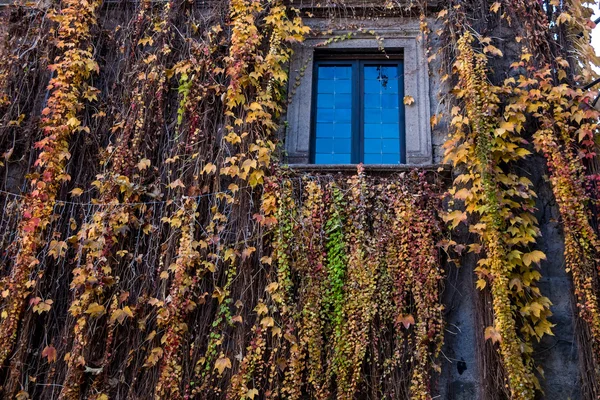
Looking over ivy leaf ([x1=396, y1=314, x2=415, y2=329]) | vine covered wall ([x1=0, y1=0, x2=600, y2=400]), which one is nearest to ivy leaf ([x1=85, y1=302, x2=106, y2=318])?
vine covered wall ([x1=0, y1=0, x2=600, y2=400])

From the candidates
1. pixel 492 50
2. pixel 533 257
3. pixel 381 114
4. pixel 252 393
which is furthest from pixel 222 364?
pixel 492 50

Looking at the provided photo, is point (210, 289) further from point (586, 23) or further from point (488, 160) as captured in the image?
point (586, 23)

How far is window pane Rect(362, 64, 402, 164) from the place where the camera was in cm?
647

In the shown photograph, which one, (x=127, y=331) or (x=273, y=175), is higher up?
(x=273, y=175)

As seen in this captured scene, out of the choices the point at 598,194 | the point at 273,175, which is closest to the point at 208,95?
the point at 273,175

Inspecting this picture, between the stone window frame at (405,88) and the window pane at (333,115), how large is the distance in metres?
0.16

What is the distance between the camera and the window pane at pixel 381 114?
6473mm

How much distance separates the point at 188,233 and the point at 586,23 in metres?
4.53

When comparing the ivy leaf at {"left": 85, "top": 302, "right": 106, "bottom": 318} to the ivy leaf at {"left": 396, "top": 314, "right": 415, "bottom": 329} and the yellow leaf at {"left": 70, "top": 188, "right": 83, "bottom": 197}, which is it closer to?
the yellow leaf at {"left": 70, "top": 188, "right": 83, "bottom": 197}

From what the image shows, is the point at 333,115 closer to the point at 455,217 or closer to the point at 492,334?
the point at 455,217

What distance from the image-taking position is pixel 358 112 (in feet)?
22.0

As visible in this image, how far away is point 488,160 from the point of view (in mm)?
5480

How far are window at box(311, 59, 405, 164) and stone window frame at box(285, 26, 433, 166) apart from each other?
0.15 meters

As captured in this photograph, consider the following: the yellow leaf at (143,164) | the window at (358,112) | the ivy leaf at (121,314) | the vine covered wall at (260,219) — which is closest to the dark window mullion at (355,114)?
the window at (358,112)
